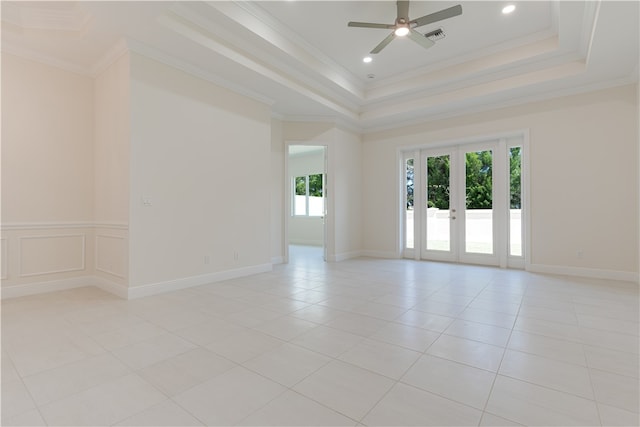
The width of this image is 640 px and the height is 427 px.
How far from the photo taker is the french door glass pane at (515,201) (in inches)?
225

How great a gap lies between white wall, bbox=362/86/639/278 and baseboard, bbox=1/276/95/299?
23.7 ft

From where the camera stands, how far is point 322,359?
7.07 feet

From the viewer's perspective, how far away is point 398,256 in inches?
276

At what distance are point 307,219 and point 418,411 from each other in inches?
366

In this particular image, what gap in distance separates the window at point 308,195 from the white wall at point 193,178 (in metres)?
5.29

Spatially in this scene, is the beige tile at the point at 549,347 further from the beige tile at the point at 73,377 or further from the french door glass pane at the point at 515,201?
the french door glass pane at the point at 515,201

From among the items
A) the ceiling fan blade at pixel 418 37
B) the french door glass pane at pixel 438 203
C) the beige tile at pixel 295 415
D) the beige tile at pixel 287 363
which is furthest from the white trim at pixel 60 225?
the french door glass pane at pixel 438 203

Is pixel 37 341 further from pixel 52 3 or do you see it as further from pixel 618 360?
pixel 618 360

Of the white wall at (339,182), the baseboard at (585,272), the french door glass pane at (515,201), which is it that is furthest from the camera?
the white wall at (339,182)

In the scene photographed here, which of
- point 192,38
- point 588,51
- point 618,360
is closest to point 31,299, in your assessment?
point 192,38

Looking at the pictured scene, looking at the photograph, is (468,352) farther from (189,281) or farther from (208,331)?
(189,281)

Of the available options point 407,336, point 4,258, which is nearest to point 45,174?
point 4,258

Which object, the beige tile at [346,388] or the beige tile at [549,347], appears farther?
the beige tile at [549,347]

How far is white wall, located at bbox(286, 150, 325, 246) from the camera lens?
1046cm
